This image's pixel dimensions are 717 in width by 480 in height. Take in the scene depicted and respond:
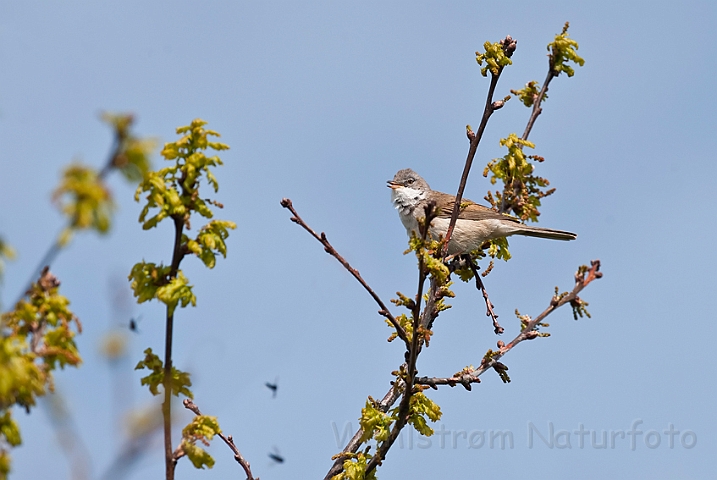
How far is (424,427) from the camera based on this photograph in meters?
5.30

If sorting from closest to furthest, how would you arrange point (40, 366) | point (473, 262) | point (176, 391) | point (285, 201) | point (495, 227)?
point (40, 366), point (176, 391), point (285, 201), point (473, 262), point (495, 227)

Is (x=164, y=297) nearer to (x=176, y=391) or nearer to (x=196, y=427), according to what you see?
(x=176, y=391)

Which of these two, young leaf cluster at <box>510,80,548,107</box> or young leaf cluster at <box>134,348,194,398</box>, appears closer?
young leaf cluster at <box>134,348,194,398</box>

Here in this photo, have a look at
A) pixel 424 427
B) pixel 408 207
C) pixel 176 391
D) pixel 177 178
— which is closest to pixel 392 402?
pixel 424 427

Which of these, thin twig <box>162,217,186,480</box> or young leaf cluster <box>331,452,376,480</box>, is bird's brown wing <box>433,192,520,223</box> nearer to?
young leaf cluster <box>331,452,376,480</box>

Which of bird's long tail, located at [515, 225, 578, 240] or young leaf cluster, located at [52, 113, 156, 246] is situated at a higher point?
bird's long tail, located at [515, 225, 578, 240]

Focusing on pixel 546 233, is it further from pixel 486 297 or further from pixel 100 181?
pixel 100 181

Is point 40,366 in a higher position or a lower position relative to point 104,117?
lower

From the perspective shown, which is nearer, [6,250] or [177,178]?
[6,250]

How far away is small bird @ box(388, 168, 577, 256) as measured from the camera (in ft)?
26.7

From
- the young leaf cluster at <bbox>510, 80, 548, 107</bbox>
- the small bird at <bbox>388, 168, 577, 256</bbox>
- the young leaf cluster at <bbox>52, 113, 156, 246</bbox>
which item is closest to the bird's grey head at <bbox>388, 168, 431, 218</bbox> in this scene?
the small bird at <bbox>388, 168, 577, 256</bbox>

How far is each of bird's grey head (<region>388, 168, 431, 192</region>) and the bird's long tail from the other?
63.1 inches

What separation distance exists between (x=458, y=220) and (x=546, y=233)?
1.04m

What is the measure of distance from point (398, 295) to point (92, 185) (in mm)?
2898
